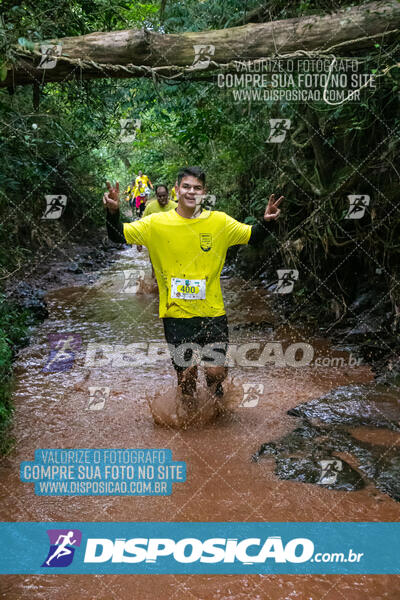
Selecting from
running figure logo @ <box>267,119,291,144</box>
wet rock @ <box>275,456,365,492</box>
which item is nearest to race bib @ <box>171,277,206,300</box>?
wet rock @ <box>275,456,365,492</box>

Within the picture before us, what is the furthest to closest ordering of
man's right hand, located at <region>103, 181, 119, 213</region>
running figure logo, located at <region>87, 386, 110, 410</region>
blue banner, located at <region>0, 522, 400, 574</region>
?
running figure logo, located at <region>87, 386, 110, 410</region> → man's right hand, located at <region>103, 181, 119, 213</region> → blue banner, located at <region>0, 522, 400, 574</region>

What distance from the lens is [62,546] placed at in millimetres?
2855

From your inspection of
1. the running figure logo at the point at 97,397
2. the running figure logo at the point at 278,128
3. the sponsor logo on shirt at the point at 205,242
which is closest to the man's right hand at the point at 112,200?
the sponsor logo on shirt at the point at 205,242

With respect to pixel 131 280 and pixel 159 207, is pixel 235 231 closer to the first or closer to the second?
pixel 159 207

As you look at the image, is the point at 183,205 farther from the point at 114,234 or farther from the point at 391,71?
the point at 391,71

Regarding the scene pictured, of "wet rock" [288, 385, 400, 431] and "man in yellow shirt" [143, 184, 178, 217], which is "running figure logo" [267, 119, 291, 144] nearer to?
"man in yellow shirt" [143, 184, 178, 217]

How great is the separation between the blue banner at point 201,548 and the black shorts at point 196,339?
5.04 feet

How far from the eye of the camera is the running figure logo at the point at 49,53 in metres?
4.47

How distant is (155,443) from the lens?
4082mm

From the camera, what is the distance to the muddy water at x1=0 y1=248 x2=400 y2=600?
2.55 m

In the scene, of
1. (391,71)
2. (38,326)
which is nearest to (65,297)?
(38,326)

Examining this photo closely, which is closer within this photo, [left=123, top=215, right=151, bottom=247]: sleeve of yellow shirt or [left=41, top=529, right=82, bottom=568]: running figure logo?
[left=41, top=529, right=82, bottom=568]: running figure logo

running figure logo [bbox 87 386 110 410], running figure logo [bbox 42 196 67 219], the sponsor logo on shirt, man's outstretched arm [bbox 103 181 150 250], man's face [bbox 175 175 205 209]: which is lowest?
running figure logo [bbox 87 386 110 410]

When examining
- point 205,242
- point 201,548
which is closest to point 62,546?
point 201,548
